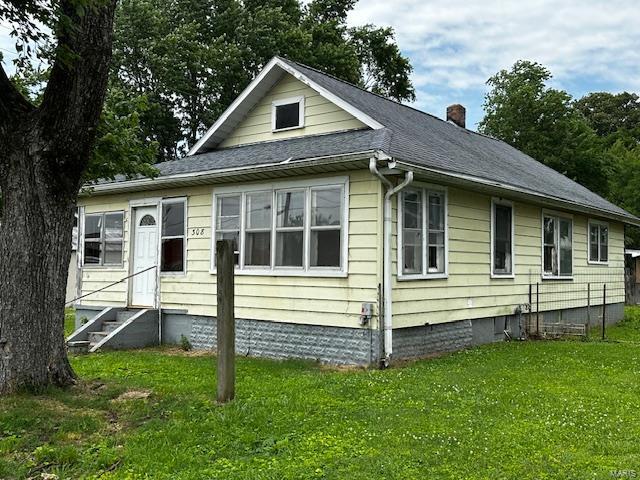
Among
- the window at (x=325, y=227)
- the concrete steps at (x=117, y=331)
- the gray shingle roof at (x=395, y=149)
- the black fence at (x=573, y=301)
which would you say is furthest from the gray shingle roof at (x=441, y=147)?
the concrete steps at (x=117, y=331)

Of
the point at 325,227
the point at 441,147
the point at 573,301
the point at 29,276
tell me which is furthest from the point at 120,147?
the point at 573,301

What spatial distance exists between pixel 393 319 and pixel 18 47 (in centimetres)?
640

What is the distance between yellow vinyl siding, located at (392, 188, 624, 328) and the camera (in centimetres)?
993

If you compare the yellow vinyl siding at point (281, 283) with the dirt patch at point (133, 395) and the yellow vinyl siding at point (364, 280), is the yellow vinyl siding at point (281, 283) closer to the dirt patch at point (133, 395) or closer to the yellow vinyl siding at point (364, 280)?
the yellow vinyl siding at point (364, 280)

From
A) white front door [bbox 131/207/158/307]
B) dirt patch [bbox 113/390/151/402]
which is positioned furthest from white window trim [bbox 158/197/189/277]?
dirt patch [bbox 113/390/151/402]

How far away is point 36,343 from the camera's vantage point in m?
6.61

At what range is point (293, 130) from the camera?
39.3 ft

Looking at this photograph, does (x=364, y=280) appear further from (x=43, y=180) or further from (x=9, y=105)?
(x=9, y=105)

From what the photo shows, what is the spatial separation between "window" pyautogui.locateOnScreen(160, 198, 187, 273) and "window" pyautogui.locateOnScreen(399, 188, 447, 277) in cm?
471

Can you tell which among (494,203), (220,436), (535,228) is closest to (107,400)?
(220,436)

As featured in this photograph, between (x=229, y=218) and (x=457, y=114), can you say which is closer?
(x=229, y=218)

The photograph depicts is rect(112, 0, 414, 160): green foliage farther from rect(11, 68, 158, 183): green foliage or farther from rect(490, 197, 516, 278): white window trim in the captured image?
rect(490, 197, 516, 278): white window trim

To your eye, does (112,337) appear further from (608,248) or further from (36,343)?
(608,248)

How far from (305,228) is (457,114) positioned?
9.95 m
